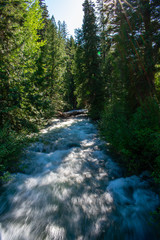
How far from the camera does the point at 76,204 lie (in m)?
3.53

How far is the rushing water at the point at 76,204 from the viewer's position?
2.83 meters

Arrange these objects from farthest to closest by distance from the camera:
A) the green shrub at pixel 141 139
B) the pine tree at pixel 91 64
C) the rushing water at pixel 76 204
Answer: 1. the pine tree at pixel 91 64
2. the green shrub at pixel 141 139
3. the rushing water at pixel 76 204

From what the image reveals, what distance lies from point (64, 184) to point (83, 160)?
1.89m

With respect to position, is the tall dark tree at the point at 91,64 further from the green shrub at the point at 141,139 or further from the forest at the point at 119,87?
the green shrub at the point at 141,139

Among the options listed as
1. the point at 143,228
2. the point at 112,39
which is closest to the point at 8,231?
the point at 143,228

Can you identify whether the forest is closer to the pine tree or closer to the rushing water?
the rushing water

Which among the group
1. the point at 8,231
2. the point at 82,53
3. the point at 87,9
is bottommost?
the point at 8,231

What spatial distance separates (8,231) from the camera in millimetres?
2715

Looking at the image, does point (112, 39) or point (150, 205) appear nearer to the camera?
point (150, 205)

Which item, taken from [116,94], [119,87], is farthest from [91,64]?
[119,87]

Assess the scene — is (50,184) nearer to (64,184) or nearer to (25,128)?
(64,184)

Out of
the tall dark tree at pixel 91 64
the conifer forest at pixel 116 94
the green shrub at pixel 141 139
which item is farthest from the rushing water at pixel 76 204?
the tall dark tree at pixel 91 64

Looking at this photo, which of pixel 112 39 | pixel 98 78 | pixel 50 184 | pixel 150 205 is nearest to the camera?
pixel 150 205

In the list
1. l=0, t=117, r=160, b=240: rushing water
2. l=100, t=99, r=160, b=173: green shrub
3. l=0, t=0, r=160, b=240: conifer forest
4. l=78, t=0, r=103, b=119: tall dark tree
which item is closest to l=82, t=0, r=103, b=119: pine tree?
l=78, t=0, r=103, b=119: tall dark tree
